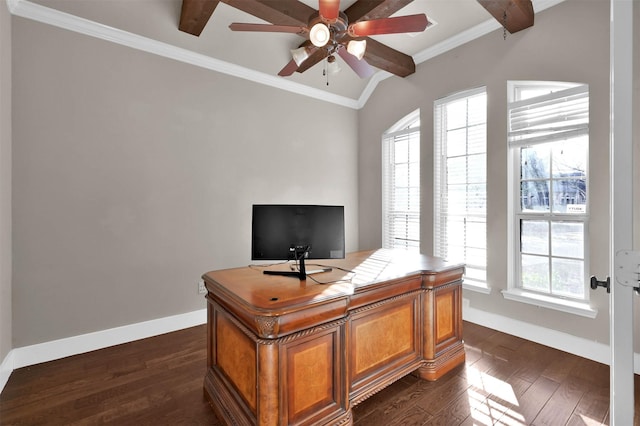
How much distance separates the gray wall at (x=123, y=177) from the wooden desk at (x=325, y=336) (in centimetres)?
150

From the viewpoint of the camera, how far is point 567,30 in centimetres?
273

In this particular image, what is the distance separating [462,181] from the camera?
362 centimetres

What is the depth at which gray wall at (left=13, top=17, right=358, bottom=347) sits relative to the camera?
2660 millimetres

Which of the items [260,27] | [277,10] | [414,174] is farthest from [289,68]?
[414,174]

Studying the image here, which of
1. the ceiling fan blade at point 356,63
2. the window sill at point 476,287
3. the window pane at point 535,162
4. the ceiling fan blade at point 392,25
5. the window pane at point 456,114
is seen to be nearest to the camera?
the ceiling fan blade at point 392,25

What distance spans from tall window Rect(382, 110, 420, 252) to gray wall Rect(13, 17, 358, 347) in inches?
60.1

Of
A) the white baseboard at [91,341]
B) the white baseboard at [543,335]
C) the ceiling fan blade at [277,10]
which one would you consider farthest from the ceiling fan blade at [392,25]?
the white baseboard at [91,341]

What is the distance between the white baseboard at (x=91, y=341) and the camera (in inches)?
101

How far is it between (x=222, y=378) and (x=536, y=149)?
11.2 feet

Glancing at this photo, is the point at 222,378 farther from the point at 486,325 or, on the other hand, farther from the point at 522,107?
the point at 522,107

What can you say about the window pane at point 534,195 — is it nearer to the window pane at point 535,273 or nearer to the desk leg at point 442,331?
the window pane at point 535,273

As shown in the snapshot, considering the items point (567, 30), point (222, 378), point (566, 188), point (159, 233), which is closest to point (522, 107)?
point (567, 30)

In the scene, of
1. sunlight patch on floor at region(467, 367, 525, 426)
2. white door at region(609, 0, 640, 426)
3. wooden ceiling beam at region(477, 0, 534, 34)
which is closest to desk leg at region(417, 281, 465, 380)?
sunlight patch on floor at region(467, 367, 525, 426)

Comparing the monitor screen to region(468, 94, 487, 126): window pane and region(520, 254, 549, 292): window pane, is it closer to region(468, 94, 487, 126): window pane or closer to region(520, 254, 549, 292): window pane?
region(520, 254, 549, 292): window pane
